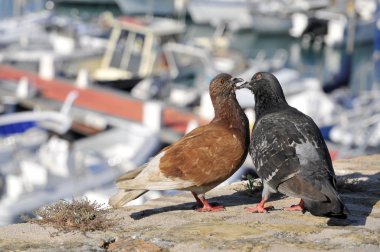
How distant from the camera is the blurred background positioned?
15.9m

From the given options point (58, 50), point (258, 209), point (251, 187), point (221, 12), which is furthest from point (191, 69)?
point (258, 209)

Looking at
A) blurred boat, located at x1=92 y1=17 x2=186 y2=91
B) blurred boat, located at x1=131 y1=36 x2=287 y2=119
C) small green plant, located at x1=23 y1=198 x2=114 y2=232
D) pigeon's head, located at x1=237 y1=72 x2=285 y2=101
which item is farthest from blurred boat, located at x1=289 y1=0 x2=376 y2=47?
small green plant, located at x1=23 y1=198 x2=114 y2=232

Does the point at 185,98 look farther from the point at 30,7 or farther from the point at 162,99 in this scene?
the point at 30,7

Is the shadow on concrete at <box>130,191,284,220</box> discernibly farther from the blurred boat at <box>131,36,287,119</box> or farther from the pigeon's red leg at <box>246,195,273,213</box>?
the blurred boat at <box>131,36,287,119</box>

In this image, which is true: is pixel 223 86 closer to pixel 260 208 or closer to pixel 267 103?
pixel 267 103

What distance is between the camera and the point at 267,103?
6.05 metres

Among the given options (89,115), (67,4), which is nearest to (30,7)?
(67,4)

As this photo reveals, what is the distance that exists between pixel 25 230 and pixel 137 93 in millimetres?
22431

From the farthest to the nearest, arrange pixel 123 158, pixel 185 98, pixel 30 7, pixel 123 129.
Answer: pixel 30 7 < pixel 185 98 < pixel 123 129 < pixel 123 158

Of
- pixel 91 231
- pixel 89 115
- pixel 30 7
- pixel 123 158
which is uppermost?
pixel 30 7

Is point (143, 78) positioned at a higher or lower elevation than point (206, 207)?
higher

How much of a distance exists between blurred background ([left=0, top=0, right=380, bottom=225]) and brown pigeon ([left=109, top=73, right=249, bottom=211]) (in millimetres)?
7279

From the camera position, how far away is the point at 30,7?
5772 centimetres

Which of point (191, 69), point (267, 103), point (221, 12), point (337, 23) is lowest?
point (267, 103)
